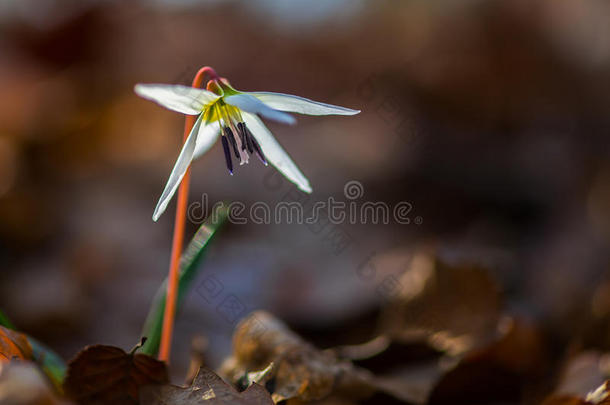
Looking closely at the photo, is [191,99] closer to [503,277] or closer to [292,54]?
[503,277]


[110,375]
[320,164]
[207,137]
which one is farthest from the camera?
[320,164]

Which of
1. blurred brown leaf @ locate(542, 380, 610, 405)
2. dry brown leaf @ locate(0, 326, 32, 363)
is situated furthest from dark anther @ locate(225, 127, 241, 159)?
blurred brown leaf @ locate(542, 380, 610, 405)

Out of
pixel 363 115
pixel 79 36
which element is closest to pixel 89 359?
pixel 363 115

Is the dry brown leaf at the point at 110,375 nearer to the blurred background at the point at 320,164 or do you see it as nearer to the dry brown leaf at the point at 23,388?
the dry brown leaf at the point at 23,388

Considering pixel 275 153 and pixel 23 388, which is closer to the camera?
pixel 23 388

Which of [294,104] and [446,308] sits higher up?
[294,104]

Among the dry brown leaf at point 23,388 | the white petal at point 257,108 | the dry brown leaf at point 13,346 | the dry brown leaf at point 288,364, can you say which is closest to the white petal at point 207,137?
the white petal at point 257,108

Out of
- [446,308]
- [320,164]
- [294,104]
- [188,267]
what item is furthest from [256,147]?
[320,164]

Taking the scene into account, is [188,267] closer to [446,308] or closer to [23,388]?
[23,388]
